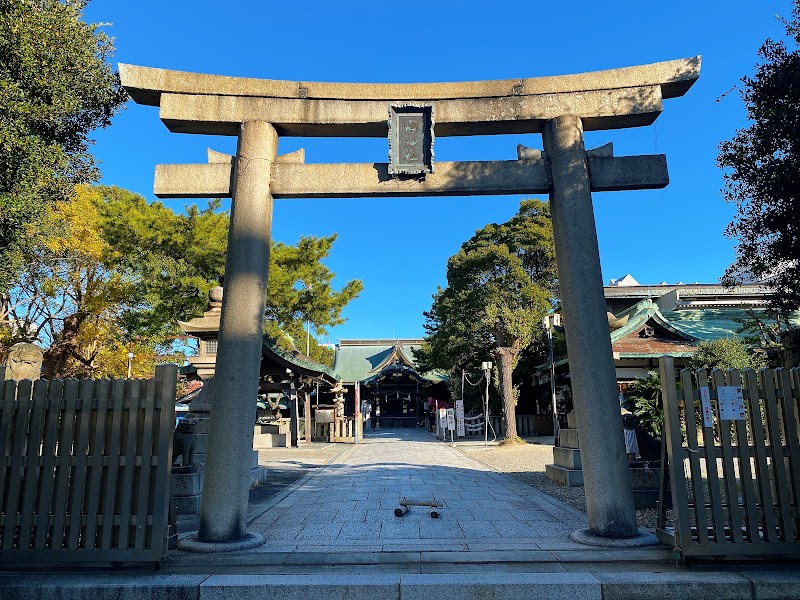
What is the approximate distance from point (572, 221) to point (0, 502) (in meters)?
6.37

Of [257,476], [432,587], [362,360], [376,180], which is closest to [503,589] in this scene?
[432,587]

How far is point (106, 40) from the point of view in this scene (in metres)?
11.7

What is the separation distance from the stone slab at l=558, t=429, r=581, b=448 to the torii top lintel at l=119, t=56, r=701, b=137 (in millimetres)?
6518

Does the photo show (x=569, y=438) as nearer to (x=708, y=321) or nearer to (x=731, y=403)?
(x=731, y=403)

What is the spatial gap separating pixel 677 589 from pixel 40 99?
11619 millimetres

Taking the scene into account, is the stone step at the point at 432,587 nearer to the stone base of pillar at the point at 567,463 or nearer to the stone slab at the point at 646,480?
the stone slab at the point at 646,480

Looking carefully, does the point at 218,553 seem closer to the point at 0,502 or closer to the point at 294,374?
the point at 0,502

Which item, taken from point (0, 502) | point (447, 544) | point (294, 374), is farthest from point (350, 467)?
point (0, 502)

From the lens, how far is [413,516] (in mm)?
7777

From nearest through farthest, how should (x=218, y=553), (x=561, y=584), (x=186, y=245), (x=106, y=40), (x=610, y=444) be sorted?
1. (x=561, y=584)
2. (x=218, y=553)
3. (x=610, y=444)
4. (x=106, y=40)
5. (x=186, y=245)

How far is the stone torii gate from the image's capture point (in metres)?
6.33

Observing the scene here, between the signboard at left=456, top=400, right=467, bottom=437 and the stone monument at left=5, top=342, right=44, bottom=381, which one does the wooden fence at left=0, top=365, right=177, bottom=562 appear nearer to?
→ the stone monument at left=5, top=342, right=44, bottom=381

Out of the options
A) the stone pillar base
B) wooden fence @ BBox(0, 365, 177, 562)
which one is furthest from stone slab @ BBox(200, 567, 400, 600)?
the stone pillar base

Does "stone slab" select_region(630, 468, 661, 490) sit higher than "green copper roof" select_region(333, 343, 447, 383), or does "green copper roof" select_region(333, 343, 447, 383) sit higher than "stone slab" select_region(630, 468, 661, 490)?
"green copper roof" select_region(333, 343, 447, 383)
